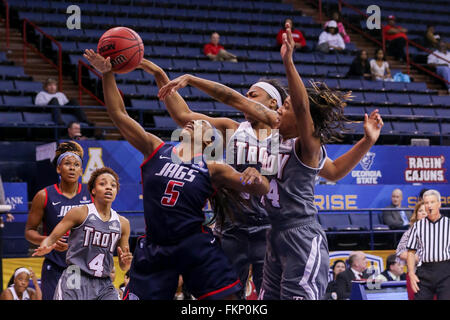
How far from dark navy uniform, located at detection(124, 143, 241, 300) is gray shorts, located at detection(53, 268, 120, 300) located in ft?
3.44

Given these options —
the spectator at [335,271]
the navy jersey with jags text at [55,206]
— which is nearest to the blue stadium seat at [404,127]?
the spectator at [335,271]

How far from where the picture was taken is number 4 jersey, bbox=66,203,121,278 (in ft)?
17.6

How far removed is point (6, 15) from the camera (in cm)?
1430

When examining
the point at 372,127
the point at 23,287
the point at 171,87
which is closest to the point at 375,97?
the point at 23,287

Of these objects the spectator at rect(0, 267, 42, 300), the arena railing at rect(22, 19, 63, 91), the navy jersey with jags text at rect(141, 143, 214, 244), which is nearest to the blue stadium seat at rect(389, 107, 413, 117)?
the arena railing at rect(22, 19, 63, 91)

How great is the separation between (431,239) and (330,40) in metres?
9.26

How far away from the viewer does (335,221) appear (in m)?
10.6

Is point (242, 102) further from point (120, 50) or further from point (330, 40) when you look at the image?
point (330, 40)

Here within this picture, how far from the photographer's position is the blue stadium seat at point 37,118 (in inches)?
431

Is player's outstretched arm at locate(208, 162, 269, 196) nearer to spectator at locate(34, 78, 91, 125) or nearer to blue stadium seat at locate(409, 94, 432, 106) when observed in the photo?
spectator at locate(34, 78, 91, 125)

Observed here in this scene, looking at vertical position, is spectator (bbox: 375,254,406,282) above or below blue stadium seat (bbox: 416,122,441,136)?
below

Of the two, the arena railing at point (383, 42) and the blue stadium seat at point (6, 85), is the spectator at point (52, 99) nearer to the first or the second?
the blue stadium seat at point (6, 85)
